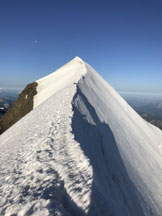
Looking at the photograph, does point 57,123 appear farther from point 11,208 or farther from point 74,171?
point 11,208

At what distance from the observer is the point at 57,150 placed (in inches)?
199

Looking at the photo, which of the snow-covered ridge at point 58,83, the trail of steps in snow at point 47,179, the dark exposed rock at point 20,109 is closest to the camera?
the trail of steps in snow at point 47,179

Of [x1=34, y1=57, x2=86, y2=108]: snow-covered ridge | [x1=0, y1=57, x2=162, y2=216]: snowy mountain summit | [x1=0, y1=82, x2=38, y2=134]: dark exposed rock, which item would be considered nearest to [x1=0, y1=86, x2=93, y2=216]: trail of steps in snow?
[x1=0, y1=57, x2=162, y2=216]: snowy mountain summit

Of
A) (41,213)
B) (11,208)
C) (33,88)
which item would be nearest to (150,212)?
(41,213)

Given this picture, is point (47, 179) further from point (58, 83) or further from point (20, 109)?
point (20, 109)

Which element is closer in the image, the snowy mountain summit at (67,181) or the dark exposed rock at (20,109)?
the snowy mountain summit at (67,181)

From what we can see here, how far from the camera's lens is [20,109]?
22422mm

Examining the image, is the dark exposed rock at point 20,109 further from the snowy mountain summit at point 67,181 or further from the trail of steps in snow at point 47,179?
the trail of steps in snow at point 47,179

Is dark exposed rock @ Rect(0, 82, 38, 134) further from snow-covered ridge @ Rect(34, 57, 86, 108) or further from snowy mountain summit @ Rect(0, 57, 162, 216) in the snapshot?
snowy mountain summit @ Rect(0, 57, 162, 216)

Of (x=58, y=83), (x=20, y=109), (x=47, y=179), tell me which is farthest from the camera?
(x=20, y=109)

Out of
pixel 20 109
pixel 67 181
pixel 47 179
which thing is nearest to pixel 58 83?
pixel 20 109

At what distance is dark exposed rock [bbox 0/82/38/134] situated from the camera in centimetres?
2067

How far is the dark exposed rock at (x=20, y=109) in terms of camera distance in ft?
67.8

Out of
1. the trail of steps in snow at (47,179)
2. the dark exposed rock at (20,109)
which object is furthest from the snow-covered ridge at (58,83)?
the trail of steps in snow at (47,179)
